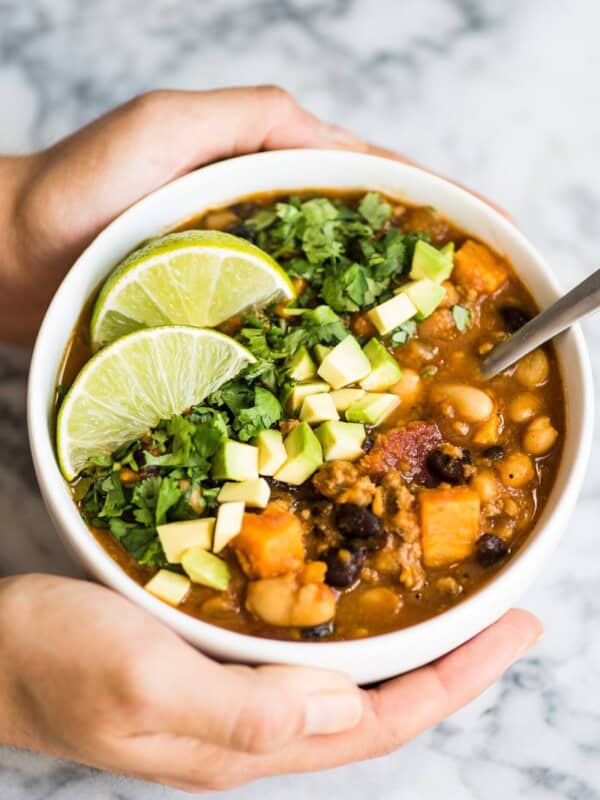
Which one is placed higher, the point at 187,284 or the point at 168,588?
the point at 187,284

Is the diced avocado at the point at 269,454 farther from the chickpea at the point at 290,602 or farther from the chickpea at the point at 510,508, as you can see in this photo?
the chickpea at the point at 510,508

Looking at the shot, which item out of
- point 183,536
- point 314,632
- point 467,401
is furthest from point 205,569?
point 467,401

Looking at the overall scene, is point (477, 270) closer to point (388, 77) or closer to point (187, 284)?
point (187, 284)

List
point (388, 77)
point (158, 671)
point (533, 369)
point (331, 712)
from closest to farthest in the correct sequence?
1. point (158, 671)
2. point (331, 712)
3. point (533, 369)
4. point (388, 77)

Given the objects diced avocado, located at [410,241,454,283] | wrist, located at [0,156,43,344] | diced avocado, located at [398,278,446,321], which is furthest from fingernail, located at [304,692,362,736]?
wrist, located at [0,156,43,344]

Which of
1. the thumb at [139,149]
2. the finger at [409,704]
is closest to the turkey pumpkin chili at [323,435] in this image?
the finger at [409,704]

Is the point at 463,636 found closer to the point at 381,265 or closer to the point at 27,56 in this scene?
the point at 381,265

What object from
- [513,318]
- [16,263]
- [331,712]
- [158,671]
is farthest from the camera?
[16,263]
